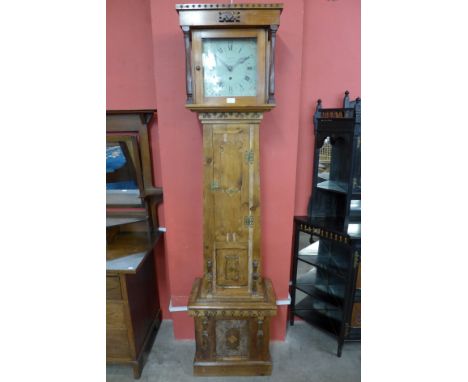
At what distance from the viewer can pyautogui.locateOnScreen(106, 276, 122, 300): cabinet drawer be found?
152 cm

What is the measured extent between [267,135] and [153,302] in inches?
59.6

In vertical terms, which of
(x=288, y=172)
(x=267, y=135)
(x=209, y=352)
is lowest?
(x=209, y=352)

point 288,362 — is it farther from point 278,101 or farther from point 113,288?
point 278,101

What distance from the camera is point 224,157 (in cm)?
142

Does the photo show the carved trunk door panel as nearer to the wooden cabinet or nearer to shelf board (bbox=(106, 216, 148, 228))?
the wooden cabinet

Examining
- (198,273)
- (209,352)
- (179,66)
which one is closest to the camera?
(179,66)

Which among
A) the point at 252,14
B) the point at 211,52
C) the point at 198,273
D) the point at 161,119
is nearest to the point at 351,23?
the point at 252,14

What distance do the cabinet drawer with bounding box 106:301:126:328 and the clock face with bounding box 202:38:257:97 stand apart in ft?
4.35

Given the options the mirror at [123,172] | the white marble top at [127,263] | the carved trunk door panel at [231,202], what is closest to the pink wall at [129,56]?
the mirror at [123,172]

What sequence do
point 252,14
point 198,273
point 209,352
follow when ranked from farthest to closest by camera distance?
point 198,273 → point 209,352 → point 252,14

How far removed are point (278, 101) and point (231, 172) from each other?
539 millimetres

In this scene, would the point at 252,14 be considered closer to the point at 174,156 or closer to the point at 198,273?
the point at 174,156

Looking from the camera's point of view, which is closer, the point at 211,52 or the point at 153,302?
the point at 211,52

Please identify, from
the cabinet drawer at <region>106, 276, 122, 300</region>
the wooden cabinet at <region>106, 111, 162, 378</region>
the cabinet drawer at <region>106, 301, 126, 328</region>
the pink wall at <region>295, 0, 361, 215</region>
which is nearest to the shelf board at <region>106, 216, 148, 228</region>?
the wooden cabinet at <region>106, 111, 162, 378</region>
